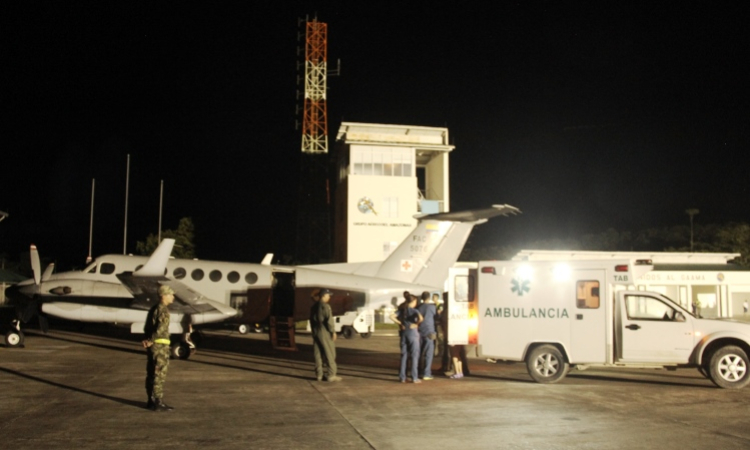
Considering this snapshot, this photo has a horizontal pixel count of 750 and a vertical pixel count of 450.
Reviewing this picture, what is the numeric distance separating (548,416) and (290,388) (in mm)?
4706

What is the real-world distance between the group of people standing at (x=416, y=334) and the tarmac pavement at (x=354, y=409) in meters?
0.43

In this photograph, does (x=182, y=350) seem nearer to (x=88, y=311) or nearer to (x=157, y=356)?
(x=88, y=311)

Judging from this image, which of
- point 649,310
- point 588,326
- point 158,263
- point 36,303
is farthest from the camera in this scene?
point 36,303

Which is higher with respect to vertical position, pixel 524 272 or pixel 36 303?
pixel 524 272

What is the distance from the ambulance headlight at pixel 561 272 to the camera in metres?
12.0

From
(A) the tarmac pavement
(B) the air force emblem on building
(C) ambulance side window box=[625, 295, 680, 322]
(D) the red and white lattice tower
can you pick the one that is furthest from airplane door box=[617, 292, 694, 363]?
(D) the red and white lattice tower

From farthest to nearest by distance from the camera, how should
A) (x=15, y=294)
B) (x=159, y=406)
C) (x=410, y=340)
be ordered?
(x=15, y=294) → (x=410, y=340) → (x=159, y=406)

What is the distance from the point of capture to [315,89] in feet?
151

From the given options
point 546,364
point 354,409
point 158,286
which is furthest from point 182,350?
point 546,364

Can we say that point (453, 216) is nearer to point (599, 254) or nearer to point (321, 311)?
point (321, 311)

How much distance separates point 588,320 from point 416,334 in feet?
10.8

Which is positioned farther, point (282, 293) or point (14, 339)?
point (282, 293)

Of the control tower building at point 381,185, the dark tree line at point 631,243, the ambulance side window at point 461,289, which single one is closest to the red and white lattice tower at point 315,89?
the control tower building at point 381,185

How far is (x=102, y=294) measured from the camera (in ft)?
58.7
